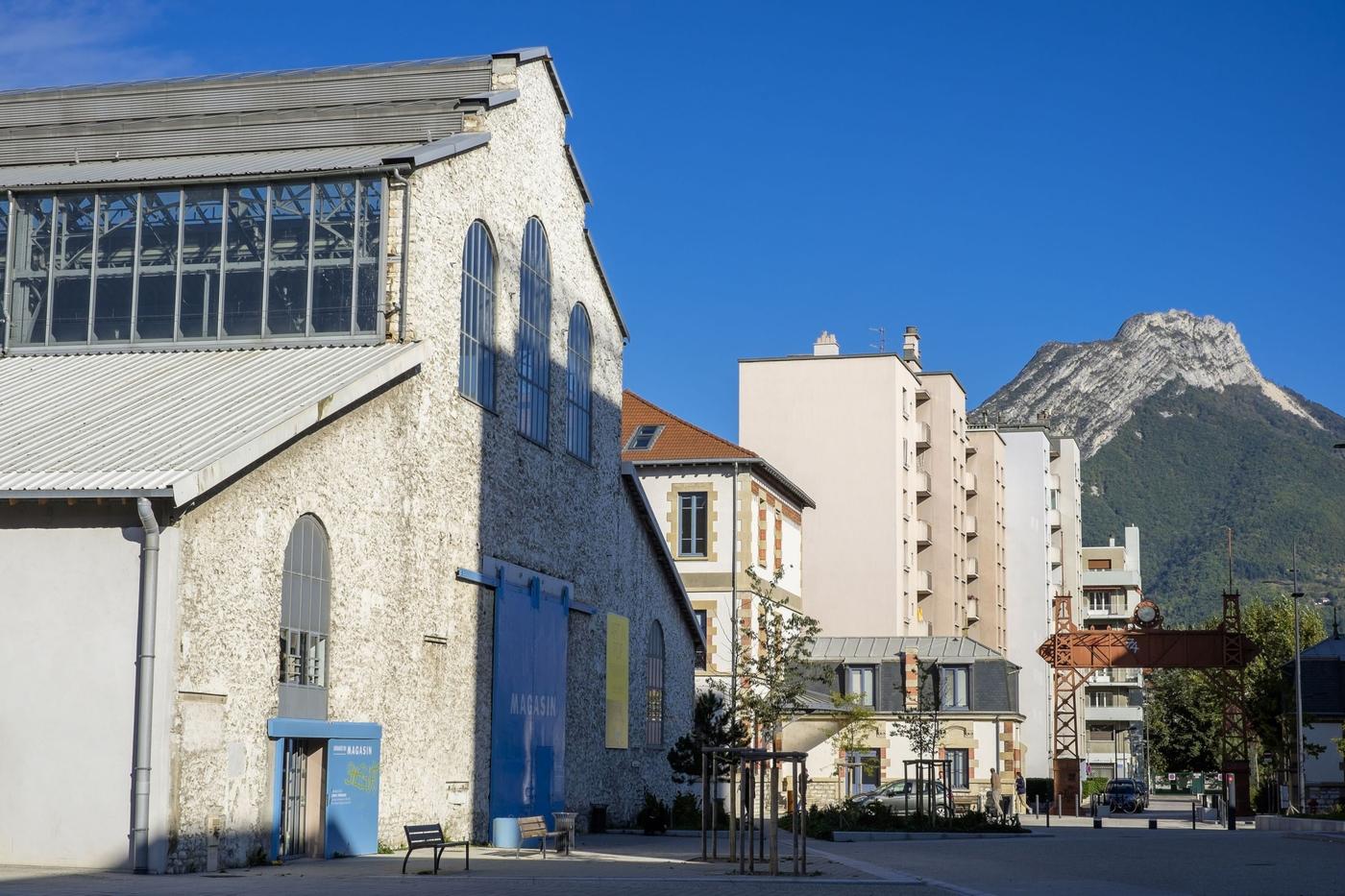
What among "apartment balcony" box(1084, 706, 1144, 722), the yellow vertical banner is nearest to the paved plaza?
the yellow vertical banner

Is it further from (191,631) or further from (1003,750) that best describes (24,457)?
Result: (1003,750)

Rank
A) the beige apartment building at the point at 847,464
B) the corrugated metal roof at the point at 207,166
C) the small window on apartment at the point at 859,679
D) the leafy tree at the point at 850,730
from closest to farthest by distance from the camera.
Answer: the corrugated metal roof at the point at 207,166 < the leafy tree at the point at 850,730 < the small window on apartment at the point at 859,679 < the beige apartment building at the point at 847,464

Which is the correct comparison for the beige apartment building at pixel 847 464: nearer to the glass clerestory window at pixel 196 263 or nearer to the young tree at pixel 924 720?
the young tree at pixel 924 720

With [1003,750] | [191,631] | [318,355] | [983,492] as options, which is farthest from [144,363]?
[983,492]

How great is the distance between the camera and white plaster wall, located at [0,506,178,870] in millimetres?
22297

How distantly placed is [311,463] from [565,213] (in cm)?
1402

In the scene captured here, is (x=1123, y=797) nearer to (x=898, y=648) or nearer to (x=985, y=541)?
(x=898, y=648)

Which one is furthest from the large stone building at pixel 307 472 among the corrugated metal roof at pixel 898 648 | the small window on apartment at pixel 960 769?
the corrugated metal roof at pixel 898 648

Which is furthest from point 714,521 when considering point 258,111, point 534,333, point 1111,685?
point 1111,685

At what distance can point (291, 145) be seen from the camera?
3450 centimetres

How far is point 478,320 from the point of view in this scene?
1309 inches

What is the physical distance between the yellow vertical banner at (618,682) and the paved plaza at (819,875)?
6.68m

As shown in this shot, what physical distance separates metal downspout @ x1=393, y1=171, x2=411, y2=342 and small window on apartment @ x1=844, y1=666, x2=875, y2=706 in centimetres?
4146

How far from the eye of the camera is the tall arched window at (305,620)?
25562mm
